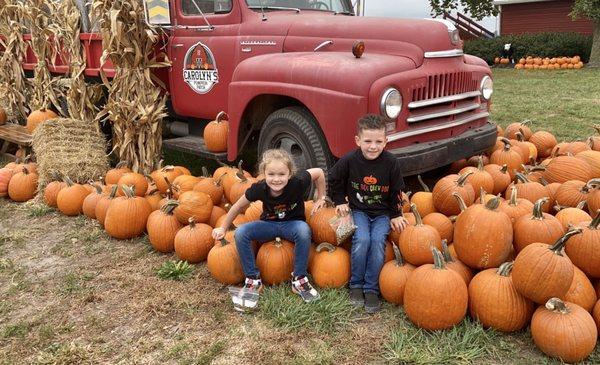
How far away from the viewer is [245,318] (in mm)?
3258

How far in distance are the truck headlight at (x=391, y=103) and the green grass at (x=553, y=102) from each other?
4415 millimetres

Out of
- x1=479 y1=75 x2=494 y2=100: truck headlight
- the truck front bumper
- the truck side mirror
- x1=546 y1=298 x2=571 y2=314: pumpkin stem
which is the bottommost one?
x1=546 y1=298 x2=571 y2=314: pumpkin stem

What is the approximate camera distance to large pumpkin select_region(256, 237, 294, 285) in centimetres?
356

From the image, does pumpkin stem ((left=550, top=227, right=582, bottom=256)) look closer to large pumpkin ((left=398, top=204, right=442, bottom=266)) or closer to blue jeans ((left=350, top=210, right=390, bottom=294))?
large pumpkin ((left=398, top=204, right=442, bottom=266))

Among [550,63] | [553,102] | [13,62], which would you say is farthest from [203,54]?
[550,63]

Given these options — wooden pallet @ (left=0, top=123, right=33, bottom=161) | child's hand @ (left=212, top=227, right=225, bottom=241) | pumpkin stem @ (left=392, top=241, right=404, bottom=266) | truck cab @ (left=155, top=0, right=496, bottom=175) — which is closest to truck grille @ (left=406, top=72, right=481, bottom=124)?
truck cab @ (left=155, top=0, right=496, bottom=175)

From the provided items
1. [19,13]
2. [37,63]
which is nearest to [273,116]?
[37,63]

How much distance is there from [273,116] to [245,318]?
196 cm

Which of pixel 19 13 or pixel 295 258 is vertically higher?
pixel 19 13

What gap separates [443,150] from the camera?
14.2ft

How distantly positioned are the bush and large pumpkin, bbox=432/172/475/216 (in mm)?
21332

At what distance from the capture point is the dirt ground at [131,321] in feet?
9.52

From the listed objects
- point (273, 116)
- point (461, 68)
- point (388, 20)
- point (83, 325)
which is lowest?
point (83, 325)

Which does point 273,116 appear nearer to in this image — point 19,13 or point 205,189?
point 205,189
